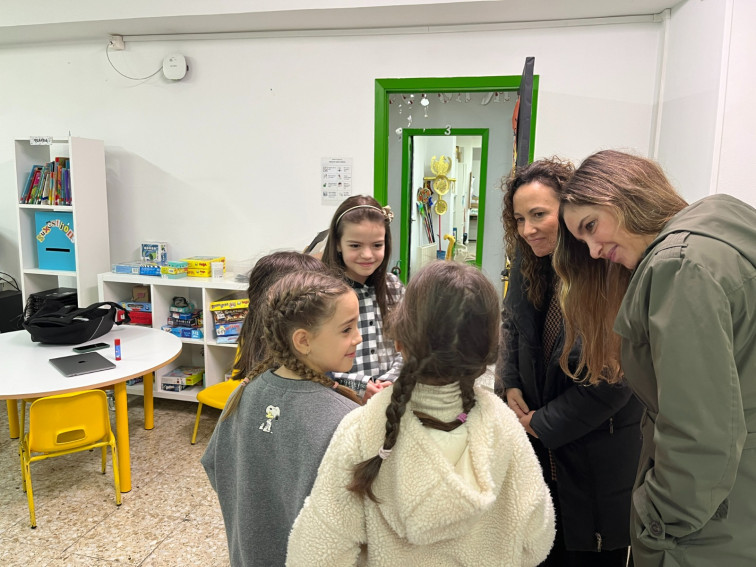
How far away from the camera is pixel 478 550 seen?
3.25ft

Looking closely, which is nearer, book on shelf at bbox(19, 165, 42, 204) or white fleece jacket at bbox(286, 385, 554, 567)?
white fleece jacket at bbox(286, 385, 554, 567)

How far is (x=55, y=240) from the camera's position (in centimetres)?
390

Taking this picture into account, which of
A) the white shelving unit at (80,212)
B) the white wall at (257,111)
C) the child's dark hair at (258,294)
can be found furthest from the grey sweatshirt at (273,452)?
the white shelving unit at (80,212)

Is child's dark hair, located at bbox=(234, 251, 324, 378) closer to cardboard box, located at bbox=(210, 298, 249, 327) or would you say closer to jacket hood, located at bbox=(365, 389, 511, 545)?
jacket hood, located at bbox=(365, 389, 511, 545)

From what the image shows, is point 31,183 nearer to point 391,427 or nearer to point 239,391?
point 239,391

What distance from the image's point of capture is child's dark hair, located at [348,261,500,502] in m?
0.91

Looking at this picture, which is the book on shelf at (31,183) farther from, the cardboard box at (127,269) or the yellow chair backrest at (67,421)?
the yellow chair backrest at (67,421)

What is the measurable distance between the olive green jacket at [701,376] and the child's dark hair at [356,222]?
926mm

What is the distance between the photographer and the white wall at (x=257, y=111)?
3.25 m

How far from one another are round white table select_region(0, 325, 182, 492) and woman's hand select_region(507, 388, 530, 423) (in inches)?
67.3

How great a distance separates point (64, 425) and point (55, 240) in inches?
80.7

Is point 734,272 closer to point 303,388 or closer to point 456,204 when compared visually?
point 303,388

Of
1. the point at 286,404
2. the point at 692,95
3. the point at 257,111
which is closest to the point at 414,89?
the point at 257,111

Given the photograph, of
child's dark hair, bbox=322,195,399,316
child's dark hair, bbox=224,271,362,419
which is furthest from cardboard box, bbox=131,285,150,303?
child's dark hair, bbox=224,271,362,419
